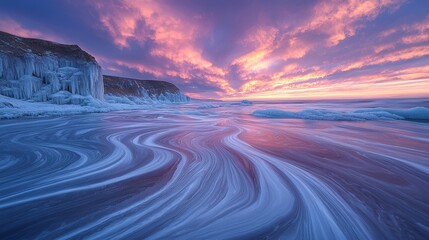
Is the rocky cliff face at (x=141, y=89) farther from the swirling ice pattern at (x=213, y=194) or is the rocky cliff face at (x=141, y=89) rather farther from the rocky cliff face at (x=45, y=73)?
the swirling ice pattern at (x=213, y=194)

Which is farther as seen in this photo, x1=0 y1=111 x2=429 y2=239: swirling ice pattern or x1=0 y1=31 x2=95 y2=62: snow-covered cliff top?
x1=0 y1=31 x2=95 y2=62: snow-covered cliff top

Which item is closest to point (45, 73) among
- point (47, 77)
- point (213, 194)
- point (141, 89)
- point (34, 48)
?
point (47, 77)

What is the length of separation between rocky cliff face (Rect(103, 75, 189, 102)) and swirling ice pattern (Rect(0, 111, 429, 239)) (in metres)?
45.7

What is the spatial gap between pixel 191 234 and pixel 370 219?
1660 millimetres

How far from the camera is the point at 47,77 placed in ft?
61.0

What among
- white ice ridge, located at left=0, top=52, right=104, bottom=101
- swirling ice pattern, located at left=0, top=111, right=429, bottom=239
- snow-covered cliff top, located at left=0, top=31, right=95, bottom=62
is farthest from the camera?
snow-covered cliff top, located at left=0, top=31, right=95, bottom=62

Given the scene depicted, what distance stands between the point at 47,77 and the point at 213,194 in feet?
87.8

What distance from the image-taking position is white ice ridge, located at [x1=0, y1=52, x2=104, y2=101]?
16.0 metres

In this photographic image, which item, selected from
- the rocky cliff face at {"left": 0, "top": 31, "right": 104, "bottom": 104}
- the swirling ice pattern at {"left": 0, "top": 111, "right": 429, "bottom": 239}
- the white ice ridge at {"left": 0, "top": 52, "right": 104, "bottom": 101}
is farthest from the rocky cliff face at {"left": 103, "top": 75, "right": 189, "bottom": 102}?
the swirling ice pattern at {"left": 0, "top": 111, "right": 429, "bottom": 239}

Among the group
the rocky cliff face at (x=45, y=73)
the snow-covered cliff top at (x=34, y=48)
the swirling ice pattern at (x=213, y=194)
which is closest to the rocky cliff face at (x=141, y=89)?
the snow-covered cliff top at (x=34, y=48)

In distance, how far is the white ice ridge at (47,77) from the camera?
16.0 metres

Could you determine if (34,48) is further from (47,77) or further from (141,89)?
(141,89)

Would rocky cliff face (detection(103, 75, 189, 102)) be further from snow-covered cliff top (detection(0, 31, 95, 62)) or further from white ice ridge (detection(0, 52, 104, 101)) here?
white ice ridge (detection(0, 52, 104, 101))

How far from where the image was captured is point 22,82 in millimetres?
16281
